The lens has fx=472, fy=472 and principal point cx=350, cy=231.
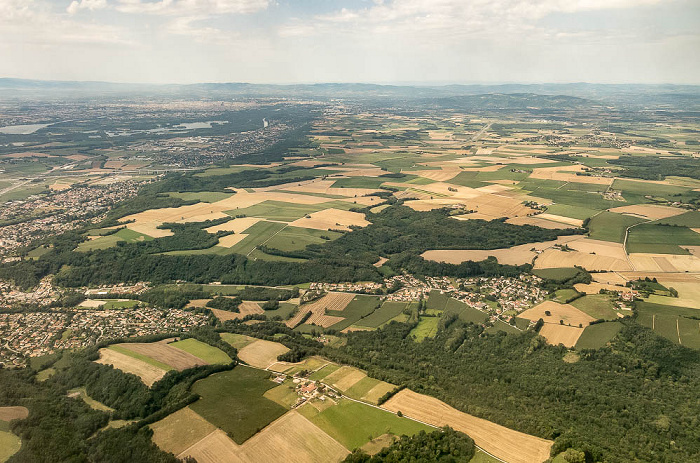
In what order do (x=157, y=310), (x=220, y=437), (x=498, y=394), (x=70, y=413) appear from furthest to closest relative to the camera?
(x=157, y=310) → (x=498, y=394) → (x=70, y=413) → (x=220, y=437)

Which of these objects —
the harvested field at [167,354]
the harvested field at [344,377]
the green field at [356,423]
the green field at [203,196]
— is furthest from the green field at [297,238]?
the green field at [356,423]

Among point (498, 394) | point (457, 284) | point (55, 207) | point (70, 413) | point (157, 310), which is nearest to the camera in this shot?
point (70, 413)

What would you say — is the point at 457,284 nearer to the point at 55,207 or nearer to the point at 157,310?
the point at 157,310

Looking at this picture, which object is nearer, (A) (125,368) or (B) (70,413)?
(B) (70,413)

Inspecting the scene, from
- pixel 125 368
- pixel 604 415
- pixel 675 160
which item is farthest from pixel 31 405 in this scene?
pixel 675 160

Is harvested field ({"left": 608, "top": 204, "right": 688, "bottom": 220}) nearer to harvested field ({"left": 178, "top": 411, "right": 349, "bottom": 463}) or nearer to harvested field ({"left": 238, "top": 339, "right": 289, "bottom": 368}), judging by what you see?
harvested field ({"left": 238, "top": 339, "right": 289, "bottom": 368})

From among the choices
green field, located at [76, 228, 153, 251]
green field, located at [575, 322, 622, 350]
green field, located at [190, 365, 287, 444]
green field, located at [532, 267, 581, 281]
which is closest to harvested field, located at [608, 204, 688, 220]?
green field, located at [532, 267, 581, 281]

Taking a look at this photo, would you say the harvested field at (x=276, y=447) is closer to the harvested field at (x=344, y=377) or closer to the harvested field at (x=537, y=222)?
the harvested field at (x=344, y=377)

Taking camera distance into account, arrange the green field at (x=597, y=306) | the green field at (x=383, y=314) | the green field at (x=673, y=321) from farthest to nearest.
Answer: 1. the green field at (x=383, y=314)
2. the green field at (x=597, y=306)
3. the green field at (x=673, y=321)
